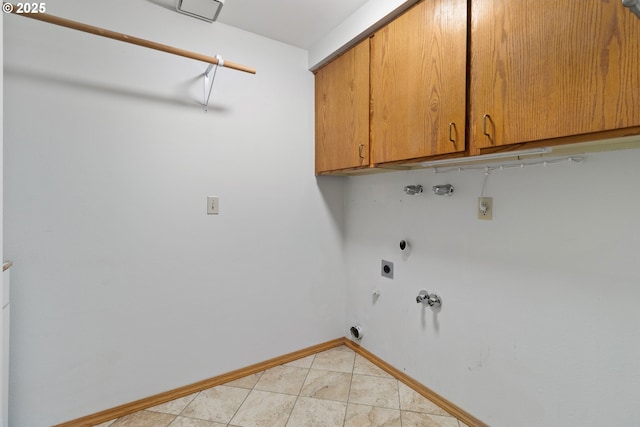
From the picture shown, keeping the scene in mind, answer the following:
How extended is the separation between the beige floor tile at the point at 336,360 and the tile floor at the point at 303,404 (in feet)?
0.08

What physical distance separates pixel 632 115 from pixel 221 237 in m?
1.88

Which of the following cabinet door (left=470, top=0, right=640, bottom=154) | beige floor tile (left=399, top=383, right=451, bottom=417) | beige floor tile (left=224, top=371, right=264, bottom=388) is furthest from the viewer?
beige floor tile (left=224, top=371, right=264, bottom=388)

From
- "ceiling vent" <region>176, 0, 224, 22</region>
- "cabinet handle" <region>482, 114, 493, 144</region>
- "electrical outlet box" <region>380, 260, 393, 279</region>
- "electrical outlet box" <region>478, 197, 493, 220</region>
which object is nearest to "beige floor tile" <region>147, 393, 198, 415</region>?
"electrical outlet box" <region>380, 260, 393, 279</region>

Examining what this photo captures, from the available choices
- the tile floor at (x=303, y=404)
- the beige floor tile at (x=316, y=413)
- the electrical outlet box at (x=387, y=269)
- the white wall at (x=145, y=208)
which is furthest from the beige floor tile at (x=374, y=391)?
the electrical outlet box at (x=387, y=269)

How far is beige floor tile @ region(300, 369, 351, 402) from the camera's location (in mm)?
1823

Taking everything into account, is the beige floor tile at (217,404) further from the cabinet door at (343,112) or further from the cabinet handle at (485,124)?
the cabinet handle at (485,124)

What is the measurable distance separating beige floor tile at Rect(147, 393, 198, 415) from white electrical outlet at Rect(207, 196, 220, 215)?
1092 millimetres

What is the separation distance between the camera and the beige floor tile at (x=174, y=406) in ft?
5.56

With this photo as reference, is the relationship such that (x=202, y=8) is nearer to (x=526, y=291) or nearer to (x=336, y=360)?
(x=526, y=291)

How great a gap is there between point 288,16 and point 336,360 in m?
2.28

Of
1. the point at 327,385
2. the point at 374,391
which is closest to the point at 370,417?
the point at 374,391

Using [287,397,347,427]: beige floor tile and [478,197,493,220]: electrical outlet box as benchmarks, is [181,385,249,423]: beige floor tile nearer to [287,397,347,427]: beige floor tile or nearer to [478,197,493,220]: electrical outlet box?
[287,397,347,427]: beige floor tile

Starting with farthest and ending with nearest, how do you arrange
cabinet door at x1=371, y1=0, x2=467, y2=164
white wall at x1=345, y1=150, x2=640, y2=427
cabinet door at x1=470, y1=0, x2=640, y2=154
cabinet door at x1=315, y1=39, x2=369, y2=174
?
cabinet door at x1=315, y1=39, x2=369, y2=174 < cabinet door at x1=371, y1=0, x2=467, y2=164 < white wall at x1=345, y1=150, x2=640, y2=427 < cabinet door at x1=470, y1=0, x2=640, y2=154

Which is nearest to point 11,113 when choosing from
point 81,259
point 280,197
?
point 81,259
